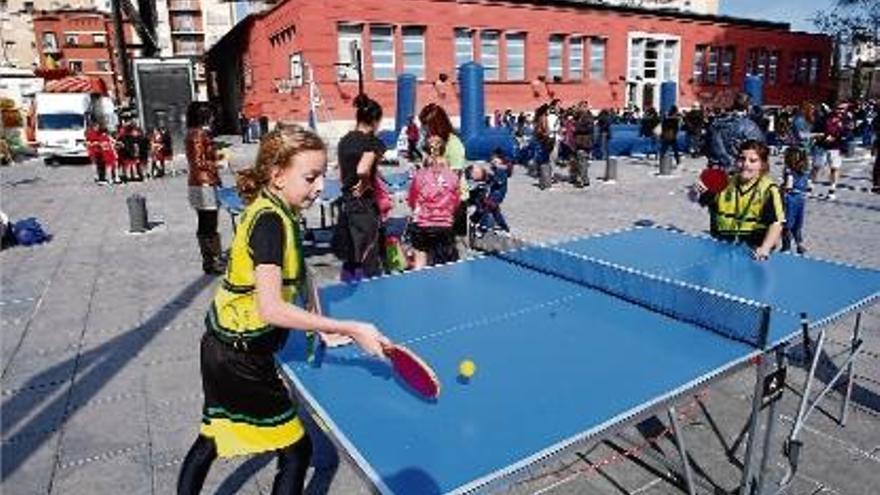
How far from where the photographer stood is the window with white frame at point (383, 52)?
2767 cm

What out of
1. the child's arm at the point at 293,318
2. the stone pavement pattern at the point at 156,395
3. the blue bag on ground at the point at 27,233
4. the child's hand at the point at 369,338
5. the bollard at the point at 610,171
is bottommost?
the stone pavement pattern at the point at 156,395

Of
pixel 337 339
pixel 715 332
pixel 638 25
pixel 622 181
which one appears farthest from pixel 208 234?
pixel 638 25

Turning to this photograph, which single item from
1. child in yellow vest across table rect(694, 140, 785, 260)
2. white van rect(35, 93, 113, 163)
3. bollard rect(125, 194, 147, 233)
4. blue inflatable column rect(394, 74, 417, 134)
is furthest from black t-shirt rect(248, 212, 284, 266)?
white van rect(35, 93, 113, 163)

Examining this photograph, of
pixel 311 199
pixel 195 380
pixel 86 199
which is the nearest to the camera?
pixel 311 199

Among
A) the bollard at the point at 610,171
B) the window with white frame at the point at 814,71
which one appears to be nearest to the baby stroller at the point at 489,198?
the bollard at the point at 610,171

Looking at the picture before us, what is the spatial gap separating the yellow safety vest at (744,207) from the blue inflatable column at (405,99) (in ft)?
55.2

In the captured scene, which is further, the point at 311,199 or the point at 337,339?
the point at 337,339

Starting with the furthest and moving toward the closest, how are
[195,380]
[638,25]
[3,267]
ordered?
[638,25] → [3,267] → [195,380]

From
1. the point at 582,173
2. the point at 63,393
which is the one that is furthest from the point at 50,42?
the point at 63,393

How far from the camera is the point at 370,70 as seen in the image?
90.8 ft

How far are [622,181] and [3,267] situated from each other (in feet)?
43.9

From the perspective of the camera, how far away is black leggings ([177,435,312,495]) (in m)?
2.64

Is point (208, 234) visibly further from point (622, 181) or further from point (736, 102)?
point (622, 181)

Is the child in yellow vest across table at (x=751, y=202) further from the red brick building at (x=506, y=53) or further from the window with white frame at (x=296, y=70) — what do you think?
the window with white frame at (x=296, y=70)
